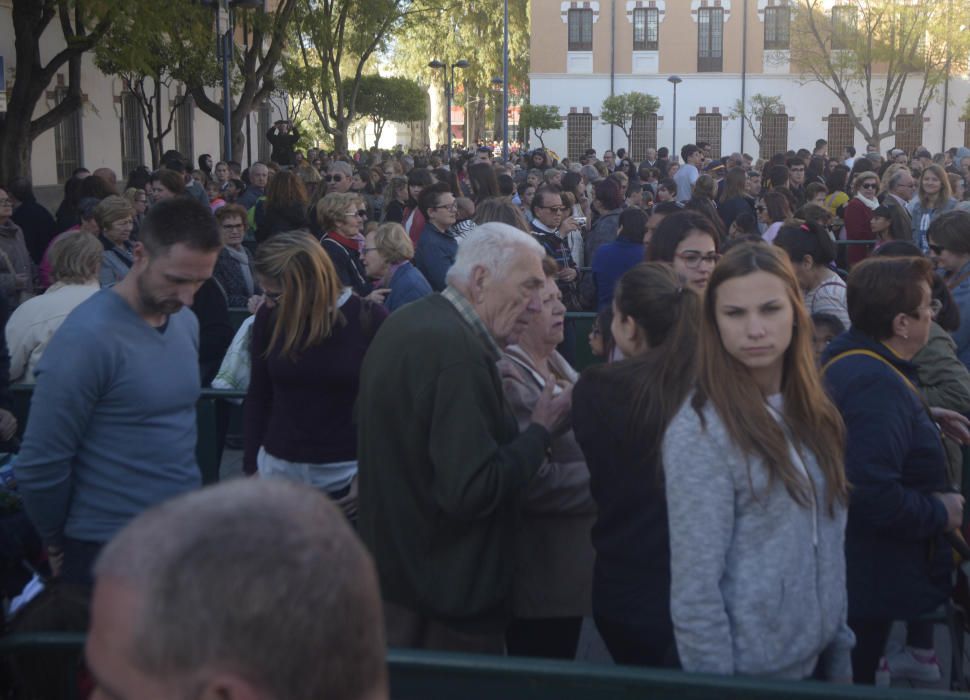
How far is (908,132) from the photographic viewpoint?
50969mm

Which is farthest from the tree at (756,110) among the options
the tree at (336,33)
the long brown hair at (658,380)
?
the long brown hair at (658,380)

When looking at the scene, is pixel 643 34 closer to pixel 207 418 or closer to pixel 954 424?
pixel 207 418

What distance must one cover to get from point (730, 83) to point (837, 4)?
278 inches

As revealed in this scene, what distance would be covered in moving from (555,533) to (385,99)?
45929 millimetres

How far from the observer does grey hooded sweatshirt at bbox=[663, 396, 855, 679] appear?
2.64m

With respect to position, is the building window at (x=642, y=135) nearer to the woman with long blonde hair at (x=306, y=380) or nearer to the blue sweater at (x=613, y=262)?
the blue sweater at (x=613, y=262)

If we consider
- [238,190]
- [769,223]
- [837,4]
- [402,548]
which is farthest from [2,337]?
[837,4]

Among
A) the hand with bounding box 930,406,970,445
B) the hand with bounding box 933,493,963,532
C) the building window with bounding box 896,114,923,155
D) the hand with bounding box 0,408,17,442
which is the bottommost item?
the hand with bounding box 0,408,17,442

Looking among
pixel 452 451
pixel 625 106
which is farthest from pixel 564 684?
pixel 625 106

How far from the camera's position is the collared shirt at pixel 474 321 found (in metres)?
3.28

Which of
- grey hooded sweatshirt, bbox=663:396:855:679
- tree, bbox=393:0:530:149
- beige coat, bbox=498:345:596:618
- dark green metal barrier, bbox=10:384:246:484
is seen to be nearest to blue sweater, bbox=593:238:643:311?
dark green metal barrier, bbox=10:384:246:484

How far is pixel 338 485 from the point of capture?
460 cm

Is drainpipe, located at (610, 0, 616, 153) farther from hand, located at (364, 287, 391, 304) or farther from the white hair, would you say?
the white hair

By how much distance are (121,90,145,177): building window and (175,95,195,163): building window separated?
2787 millimetres
